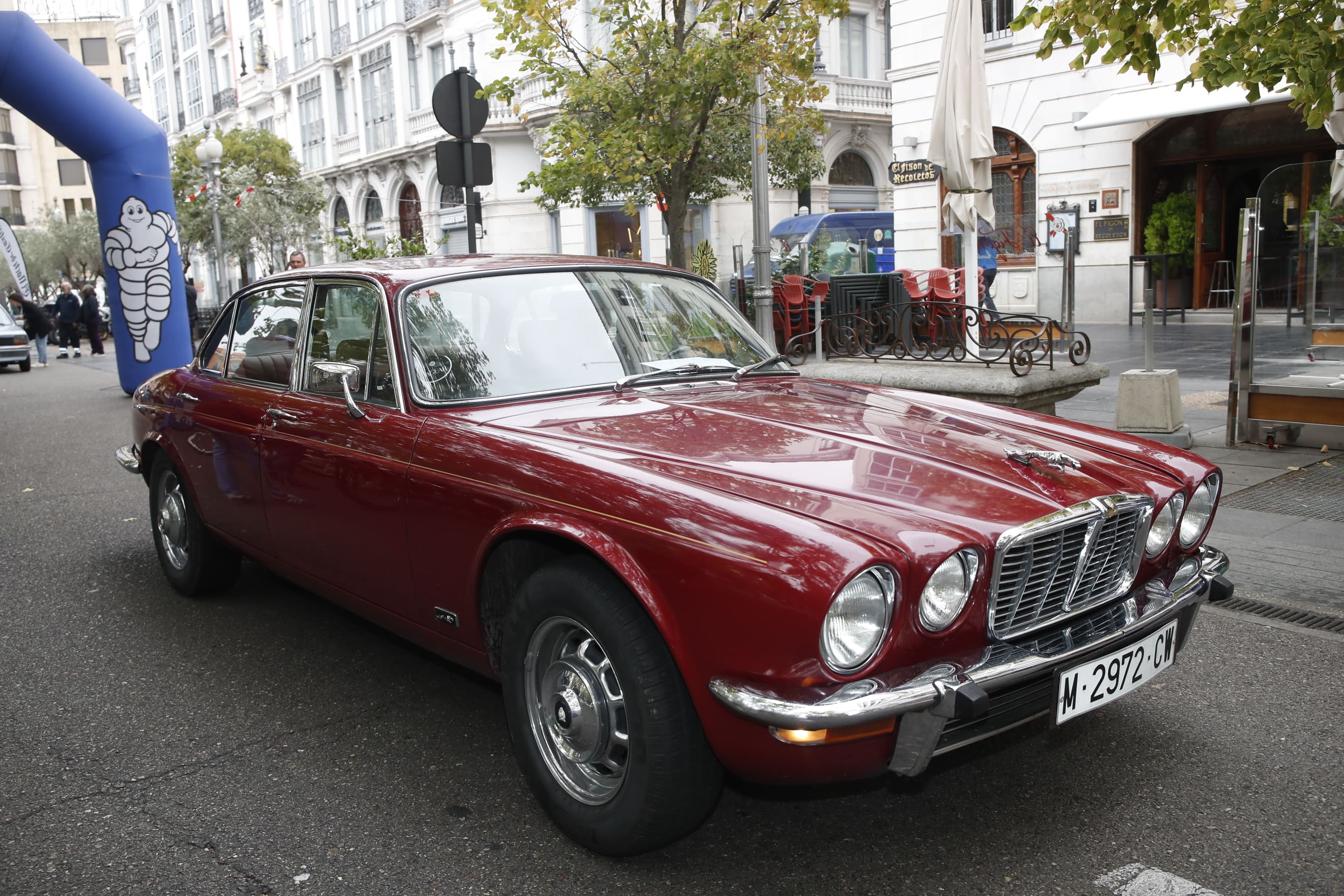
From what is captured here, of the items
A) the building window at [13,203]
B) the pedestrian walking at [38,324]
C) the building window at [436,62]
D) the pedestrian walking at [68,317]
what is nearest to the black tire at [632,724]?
the pedestrian walking at [38,324]

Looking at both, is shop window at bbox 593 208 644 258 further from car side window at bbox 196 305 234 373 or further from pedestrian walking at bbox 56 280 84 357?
car side window at bbox 196 305 234 373

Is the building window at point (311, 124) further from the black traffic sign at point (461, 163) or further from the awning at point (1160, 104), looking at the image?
the black traffic sign at point (461, 163)

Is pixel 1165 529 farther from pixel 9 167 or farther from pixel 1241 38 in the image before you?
pixel 9 167

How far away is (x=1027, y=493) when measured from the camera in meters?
2.74

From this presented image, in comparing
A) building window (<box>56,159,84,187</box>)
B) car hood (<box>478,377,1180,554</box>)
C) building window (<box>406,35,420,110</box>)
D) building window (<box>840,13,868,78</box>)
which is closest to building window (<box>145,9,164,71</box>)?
building window (<box>56,159,84,187</box>)

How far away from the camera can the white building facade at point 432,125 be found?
3275cm

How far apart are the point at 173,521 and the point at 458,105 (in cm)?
429

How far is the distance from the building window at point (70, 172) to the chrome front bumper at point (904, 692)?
284 ft

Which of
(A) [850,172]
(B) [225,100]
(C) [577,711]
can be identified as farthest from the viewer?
(B) [225,100]

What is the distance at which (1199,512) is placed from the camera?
3227 mm

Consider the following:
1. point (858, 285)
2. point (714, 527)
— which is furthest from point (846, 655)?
point (858, 285)

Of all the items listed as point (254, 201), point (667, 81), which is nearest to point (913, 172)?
point (667, 81)

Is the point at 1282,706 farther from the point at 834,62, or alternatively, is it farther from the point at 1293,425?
the point at 834,62

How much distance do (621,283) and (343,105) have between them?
136ft
